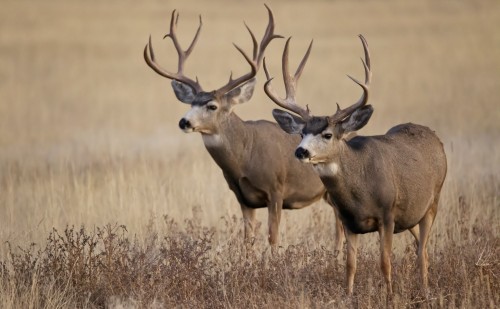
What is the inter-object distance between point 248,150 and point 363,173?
2683mm

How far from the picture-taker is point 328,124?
381 inches

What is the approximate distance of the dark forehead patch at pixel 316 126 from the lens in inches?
379

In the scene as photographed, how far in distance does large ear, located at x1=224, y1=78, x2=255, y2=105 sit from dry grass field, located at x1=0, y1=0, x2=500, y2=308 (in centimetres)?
149

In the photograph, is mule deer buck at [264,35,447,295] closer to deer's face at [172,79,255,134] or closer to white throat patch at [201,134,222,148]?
deer's face at [172,79,255,134]

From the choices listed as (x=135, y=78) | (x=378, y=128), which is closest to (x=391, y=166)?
(x=378, y=128)

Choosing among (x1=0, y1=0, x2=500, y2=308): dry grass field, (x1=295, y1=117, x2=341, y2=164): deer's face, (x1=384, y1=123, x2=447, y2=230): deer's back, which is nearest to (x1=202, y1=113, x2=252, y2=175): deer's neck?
(x1=0, y1=0, x2=500, y2=308): dry grass field

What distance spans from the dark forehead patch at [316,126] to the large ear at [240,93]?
2.66 metres

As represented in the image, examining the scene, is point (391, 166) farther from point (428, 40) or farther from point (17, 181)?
point (428, 40)

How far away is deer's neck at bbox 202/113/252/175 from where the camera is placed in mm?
12070

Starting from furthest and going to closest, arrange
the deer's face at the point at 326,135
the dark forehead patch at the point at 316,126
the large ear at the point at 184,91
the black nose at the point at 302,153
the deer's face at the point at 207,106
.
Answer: the large ear at the point at 184,91, the deer's face at the point at 207,106, the dark forehead patch at the point at 316,126, the deer's face at the point at 326,135, the black nose at the point at 302,153

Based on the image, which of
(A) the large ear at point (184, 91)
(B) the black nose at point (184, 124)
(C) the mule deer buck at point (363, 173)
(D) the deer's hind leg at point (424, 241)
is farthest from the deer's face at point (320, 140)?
(A) the large ear at point (184, 91)

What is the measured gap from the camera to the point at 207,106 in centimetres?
1196

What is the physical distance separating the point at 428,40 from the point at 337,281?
3236 centimetres

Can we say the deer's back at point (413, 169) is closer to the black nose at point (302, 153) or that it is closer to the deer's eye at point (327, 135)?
the deer's eye at point (327, 135)
